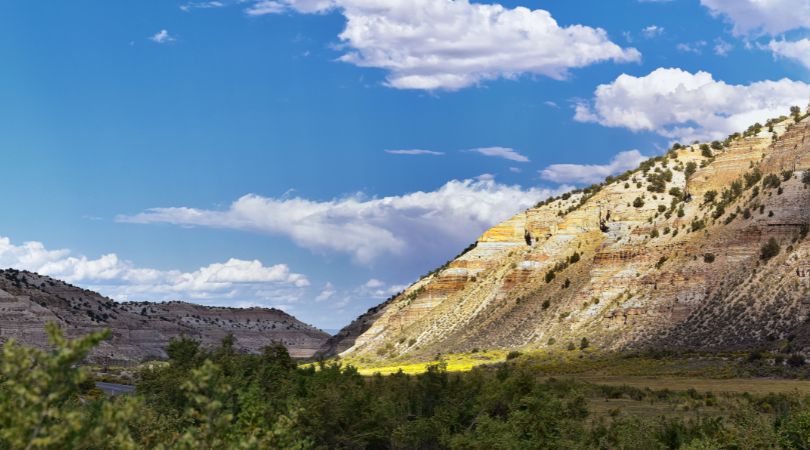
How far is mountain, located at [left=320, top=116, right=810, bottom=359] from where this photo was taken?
81.5 meters

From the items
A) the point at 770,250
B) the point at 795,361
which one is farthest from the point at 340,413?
the point at 770,250

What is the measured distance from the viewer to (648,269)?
95.3m

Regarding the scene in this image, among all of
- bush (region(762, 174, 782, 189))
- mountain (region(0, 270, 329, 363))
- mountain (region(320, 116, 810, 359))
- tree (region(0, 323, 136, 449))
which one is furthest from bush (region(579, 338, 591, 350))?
tree (region(0, 323, 136, 449))

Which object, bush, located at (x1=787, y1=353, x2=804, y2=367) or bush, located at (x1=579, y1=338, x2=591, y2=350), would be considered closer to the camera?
bush, located at (x1=787, y1=353, x2=804, y2=367)

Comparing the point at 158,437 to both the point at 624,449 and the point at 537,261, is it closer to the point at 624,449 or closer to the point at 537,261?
the point at 624,449

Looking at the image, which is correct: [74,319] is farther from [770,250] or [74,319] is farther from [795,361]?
[795,361]

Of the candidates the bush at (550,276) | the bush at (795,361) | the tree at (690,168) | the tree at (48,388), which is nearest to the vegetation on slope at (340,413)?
the tree at (48,388)

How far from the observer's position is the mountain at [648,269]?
267 ft

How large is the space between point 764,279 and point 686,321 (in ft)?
24.6

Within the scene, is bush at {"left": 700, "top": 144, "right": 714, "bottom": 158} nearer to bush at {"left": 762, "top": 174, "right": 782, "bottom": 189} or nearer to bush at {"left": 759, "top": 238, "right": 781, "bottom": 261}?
bush at {"left": 762, "top": 174, "right": 782, "bottom": 189}

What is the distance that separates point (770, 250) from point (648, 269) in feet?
46.2

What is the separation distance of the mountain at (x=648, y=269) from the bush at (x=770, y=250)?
12 cm

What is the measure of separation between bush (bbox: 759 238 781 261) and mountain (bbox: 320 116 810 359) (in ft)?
0.38

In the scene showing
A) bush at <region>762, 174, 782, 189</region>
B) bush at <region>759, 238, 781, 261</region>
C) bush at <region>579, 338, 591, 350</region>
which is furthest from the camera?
bush at <region>762, 174, 782, 189</region>
